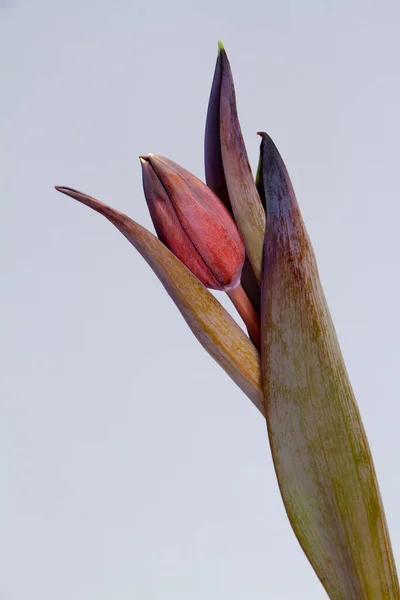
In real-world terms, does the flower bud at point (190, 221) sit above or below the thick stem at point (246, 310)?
above

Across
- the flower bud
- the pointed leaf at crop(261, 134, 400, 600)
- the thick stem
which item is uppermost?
the flower bud

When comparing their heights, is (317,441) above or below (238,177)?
below

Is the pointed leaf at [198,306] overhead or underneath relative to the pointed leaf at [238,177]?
underneath

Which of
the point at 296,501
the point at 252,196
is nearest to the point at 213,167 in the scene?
the point at 252,196

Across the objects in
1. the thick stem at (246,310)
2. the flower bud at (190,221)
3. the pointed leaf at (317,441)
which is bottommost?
the pointed leaf at (317,441)

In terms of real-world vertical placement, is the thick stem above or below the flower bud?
below
